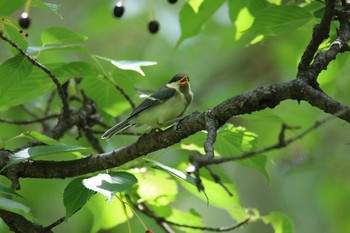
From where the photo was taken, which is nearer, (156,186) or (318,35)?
(318,35)

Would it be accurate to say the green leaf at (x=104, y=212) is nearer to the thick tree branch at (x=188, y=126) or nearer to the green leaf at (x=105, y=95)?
the green leaf at (x=105, y=95)

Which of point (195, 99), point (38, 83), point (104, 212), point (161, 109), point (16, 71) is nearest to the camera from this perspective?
point (16, 71)

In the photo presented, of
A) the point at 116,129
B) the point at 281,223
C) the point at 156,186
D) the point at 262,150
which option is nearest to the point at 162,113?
the point at 116,129

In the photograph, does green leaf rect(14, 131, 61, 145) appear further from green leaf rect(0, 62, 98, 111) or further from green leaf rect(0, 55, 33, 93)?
green leaf rect(0, 62, 98, 111)

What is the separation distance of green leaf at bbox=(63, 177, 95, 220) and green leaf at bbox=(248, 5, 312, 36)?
1.14 meters

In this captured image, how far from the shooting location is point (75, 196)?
2523 mm

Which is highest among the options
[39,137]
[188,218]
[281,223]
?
[39,137]

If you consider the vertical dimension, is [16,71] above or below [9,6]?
below

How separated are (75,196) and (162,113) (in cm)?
83

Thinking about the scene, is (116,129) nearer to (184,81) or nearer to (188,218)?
(184,81)

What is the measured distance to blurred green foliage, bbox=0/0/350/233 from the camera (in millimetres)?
2998

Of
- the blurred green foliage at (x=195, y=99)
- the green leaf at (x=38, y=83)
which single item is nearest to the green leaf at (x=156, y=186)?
the blurred green foliage at (x=195, y=99)

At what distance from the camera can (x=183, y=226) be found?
137 inches

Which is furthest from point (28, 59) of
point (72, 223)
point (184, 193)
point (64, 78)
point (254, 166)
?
point (184, 193)
